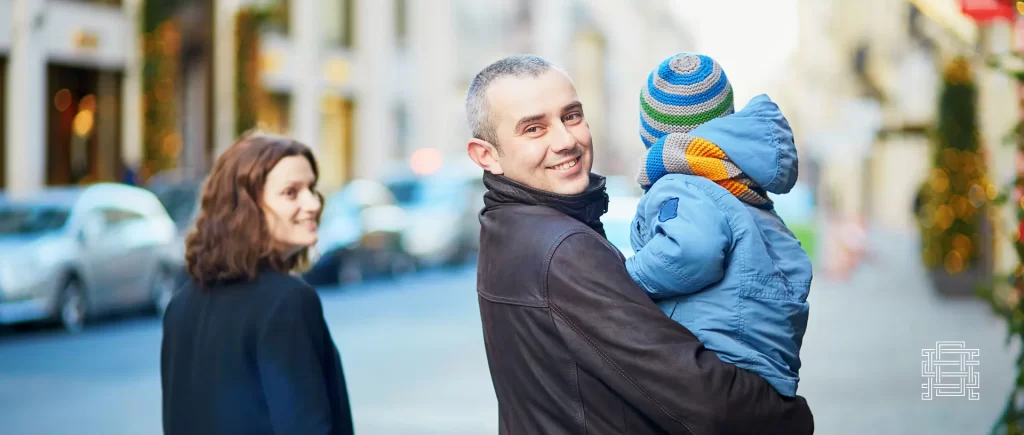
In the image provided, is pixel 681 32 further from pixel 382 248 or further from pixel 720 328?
pixel 720 328

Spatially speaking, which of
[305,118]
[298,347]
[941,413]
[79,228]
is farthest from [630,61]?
[298,347]

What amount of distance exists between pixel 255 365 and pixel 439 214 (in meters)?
23.4

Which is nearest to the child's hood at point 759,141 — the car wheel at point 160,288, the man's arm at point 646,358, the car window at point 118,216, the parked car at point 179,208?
the man's arm at point 646,358

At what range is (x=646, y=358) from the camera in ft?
7.45

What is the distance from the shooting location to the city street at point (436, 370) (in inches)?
362

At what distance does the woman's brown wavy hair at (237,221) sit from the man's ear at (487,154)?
892 millimetres

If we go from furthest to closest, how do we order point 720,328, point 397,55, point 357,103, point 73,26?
point 397,55 < point 357,103 < point 73,26 < point 720,328

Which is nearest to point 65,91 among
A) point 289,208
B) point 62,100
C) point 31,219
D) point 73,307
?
point 62,100

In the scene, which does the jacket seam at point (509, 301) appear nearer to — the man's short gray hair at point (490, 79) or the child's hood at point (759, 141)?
the man's short gray hair at point (490, 79)

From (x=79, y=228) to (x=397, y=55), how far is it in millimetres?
29924

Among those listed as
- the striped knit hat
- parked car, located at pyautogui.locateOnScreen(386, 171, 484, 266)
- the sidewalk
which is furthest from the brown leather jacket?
parked car, located at pyautogui.locateOnScreen(386, 171, 484, 266)

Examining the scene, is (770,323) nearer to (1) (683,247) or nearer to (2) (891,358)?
(1) (683,247)

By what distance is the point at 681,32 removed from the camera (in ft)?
351

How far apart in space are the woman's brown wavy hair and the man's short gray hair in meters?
0.93
